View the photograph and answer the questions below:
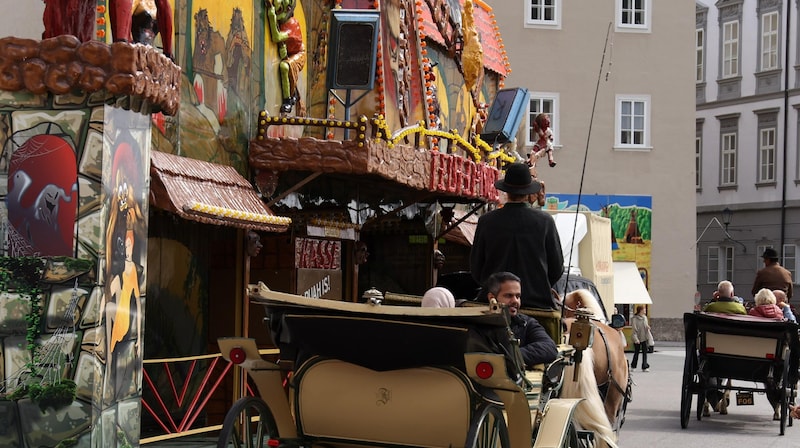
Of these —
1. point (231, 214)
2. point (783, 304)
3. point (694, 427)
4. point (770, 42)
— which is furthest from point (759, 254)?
point (231, 214)

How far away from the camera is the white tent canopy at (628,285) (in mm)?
35438

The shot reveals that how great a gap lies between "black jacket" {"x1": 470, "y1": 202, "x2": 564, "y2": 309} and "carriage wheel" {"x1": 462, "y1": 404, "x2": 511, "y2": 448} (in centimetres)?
192

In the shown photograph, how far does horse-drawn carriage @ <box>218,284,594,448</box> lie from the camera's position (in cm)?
696

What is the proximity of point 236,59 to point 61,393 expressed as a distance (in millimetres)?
6025

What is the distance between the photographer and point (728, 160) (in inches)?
2095

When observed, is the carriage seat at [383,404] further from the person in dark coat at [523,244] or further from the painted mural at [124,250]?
the painted mural at [124,250]

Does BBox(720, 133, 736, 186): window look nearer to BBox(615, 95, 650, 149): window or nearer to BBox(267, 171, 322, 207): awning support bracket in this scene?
BBox(615, 95, 650, 149): window

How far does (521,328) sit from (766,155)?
148ft

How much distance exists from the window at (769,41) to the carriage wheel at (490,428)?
152ft

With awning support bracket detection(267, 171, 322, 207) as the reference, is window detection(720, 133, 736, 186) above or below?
above

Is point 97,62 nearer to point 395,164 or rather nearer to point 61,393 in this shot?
point 61,393

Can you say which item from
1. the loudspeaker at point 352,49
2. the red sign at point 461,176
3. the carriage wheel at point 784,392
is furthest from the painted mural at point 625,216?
the carriage wheel at point 784,392

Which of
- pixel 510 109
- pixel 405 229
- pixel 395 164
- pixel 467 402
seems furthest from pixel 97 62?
pixel 510 109

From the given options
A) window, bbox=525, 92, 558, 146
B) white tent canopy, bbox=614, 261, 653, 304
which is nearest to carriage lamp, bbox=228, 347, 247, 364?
white tent canopy, bbox=614, 261, 653, 304
